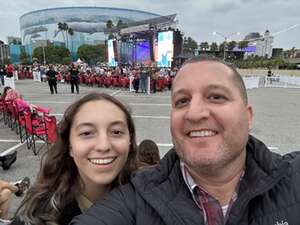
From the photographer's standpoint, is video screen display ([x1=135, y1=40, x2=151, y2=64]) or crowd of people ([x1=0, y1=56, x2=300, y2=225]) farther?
video screen display ([x1=135, y1=40, x2=151, y2=64])

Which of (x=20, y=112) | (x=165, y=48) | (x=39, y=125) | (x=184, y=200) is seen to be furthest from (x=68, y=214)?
(x=165, y=48)

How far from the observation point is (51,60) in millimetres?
79562

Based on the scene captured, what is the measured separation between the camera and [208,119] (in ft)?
4.43

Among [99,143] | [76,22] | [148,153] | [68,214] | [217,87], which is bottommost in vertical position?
[148,153]

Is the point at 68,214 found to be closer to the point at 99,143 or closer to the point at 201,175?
the point at 99,143

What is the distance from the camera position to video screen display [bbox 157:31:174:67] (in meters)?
29.5

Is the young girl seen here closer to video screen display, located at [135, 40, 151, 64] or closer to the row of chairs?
the row of chairs

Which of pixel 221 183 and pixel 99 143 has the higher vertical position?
pixel 99 143

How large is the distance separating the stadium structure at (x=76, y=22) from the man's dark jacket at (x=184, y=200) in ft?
381

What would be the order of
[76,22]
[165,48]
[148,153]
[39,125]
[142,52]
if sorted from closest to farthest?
[148,153], [39,125], [165,48], [142,52], [76,22]

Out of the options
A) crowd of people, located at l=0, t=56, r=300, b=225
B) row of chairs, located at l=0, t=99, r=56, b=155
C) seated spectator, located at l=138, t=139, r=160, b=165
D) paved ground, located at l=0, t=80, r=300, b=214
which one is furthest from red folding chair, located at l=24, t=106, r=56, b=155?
crowd of people, located at l=0, t=56, r=300, b=225

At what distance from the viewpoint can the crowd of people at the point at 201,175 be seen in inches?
51.4

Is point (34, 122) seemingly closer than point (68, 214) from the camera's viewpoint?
No

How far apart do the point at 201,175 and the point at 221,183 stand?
0.35 feet
